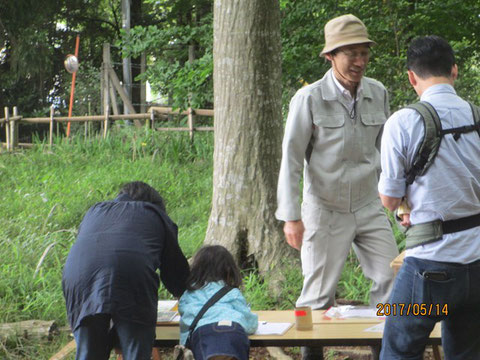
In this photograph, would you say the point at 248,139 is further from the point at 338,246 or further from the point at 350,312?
the point at 350,312

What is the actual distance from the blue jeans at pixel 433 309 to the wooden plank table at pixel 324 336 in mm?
583

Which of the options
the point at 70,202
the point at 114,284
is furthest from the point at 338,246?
the point at 70,202

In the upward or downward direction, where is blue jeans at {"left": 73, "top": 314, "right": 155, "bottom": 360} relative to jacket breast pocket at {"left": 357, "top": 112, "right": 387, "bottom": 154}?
downward

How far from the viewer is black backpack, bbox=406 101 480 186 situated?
9.68 feet

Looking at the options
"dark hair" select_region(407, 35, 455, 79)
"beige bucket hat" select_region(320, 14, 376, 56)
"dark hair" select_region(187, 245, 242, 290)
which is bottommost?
"dark hair" select_region(187, 245, 242, 290)

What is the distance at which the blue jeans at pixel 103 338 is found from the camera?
13.3ft

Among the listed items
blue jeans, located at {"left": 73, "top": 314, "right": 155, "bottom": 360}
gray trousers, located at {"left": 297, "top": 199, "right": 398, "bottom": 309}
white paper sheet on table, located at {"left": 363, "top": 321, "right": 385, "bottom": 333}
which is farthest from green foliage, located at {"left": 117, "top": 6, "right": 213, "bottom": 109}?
white paper sheet on table, located at {"left": 363, "top": 321, "right": 385, "bottom": 333}

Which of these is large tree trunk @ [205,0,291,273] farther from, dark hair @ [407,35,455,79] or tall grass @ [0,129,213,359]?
dark hair @ [407,35,455,79]

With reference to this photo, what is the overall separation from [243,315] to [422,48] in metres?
1.75

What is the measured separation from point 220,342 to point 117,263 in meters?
0.67

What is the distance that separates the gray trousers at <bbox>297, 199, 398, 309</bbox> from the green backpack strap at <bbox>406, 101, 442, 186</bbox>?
138 cm

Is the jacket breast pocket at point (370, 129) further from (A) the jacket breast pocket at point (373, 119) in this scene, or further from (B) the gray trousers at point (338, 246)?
(B) the gray trousers at point (338, 246)

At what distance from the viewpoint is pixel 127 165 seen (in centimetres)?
1184
